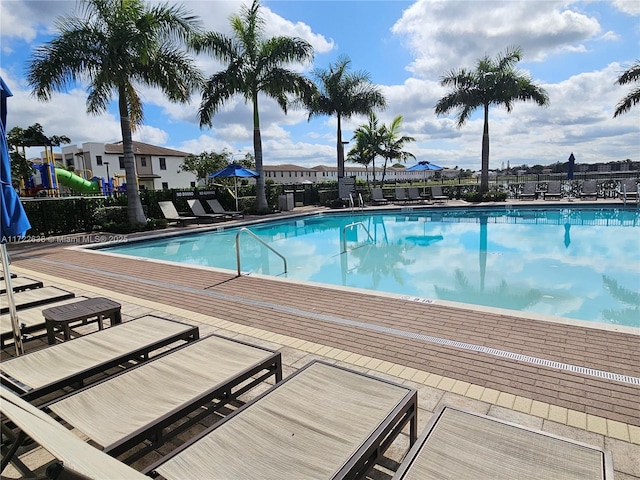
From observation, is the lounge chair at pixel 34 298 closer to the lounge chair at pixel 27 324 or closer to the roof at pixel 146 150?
the lounge chair at pixel 27 324

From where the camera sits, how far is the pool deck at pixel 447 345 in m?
2.74

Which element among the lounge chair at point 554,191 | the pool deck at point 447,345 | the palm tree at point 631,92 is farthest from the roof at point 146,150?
the pool deck at point 447,345

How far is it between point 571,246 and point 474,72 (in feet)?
44.0

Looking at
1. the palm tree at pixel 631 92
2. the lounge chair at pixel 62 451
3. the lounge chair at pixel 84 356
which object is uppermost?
the palm tree at pixel 631 92

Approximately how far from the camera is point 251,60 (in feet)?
56.5

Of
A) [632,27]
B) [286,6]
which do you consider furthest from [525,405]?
[286,6]

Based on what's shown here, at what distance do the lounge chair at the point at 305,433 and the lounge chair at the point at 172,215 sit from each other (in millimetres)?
14230

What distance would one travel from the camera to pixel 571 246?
437 inches

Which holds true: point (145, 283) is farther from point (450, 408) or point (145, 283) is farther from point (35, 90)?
point (35, 90)

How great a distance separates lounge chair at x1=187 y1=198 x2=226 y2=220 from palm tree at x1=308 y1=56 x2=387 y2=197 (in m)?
8.20

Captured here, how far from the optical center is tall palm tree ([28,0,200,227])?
12.0 meters

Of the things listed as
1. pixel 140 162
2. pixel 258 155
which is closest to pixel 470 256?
pixel 258 155

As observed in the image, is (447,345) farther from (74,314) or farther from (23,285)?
(23,285)

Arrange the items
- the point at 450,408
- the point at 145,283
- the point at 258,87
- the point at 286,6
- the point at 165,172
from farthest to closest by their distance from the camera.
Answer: the point at 165,172 < the point at 258,87 < the point at 286,6 < the point at 145,283 < the point at 450,408
